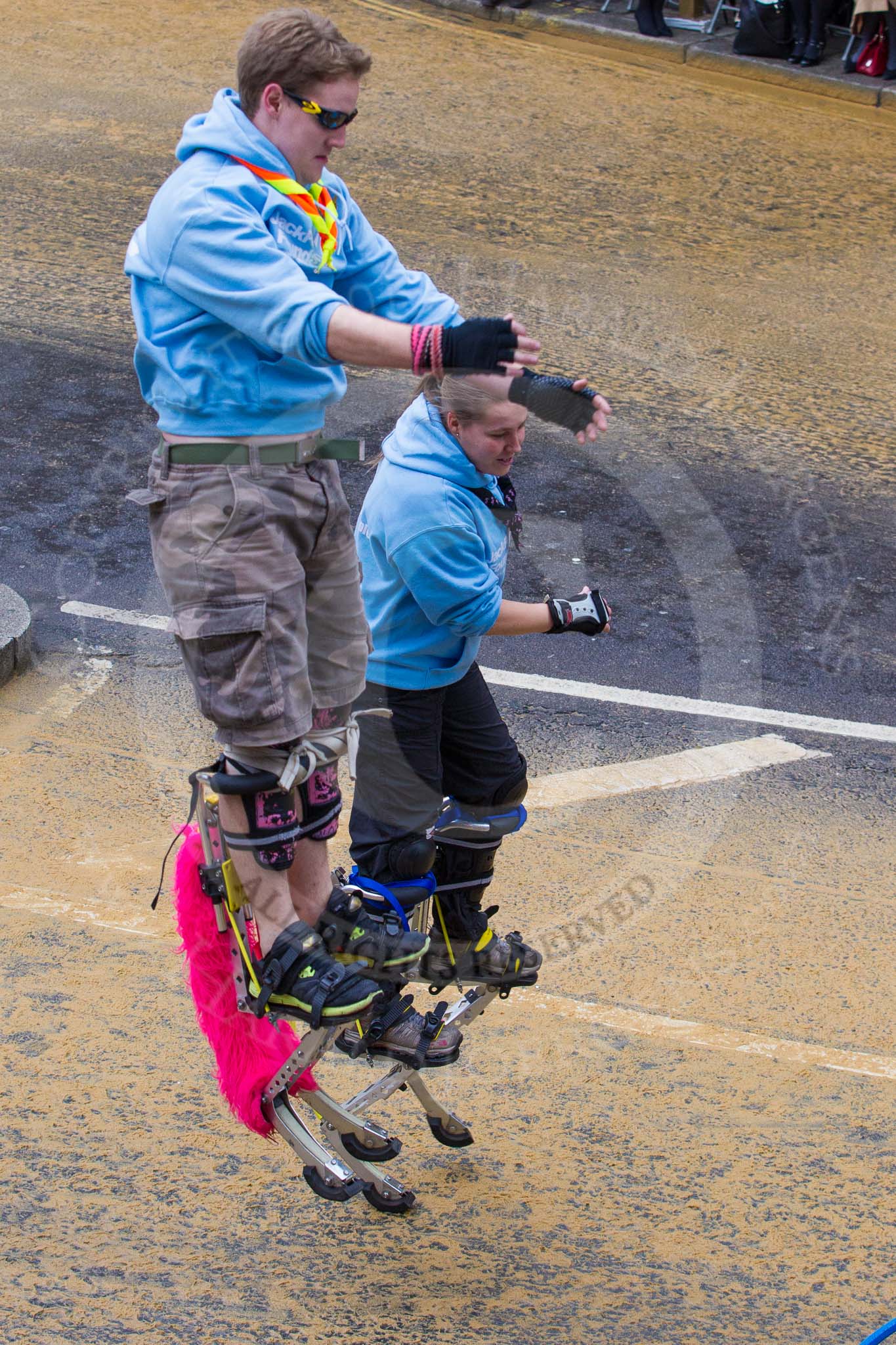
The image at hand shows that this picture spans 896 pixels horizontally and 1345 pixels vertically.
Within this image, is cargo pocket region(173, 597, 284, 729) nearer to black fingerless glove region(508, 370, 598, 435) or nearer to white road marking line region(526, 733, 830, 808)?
black fingerless glove region(508, 370, 598, 435)

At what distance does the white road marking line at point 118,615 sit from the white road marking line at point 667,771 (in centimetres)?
196

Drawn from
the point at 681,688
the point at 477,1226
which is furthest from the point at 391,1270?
the point at 681,688

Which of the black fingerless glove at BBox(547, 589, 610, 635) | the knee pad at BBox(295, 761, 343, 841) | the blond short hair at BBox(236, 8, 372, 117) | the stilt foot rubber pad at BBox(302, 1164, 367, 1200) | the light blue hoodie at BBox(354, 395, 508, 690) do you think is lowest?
the stilt foot rubber pad at BBox(302, 1164, 367, 1200)

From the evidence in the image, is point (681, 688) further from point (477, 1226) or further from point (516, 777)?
point (477, 1226)

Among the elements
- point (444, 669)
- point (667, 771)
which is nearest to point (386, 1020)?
point (444, 669)

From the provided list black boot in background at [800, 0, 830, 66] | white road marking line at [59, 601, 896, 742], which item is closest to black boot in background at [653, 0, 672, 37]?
black boot in background at [800, 0, 830, 66]

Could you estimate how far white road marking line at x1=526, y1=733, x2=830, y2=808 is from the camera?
234 inches

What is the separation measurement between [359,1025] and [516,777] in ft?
2.70

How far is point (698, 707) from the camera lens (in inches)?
262

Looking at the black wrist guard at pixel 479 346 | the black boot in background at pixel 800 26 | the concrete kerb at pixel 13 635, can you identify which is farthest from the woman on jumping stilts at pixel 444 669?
the black boot in background at pixel 800 26

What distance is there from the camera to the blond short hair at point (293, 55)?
10.4ft

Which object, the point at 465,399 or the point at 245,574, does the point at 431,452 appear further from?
the point at 245,574

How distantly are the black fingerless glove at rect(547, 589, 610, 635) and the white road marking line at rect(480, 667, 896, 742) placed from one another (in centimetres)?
244

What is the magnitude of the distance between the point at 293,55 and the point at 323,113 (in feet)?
0.41
